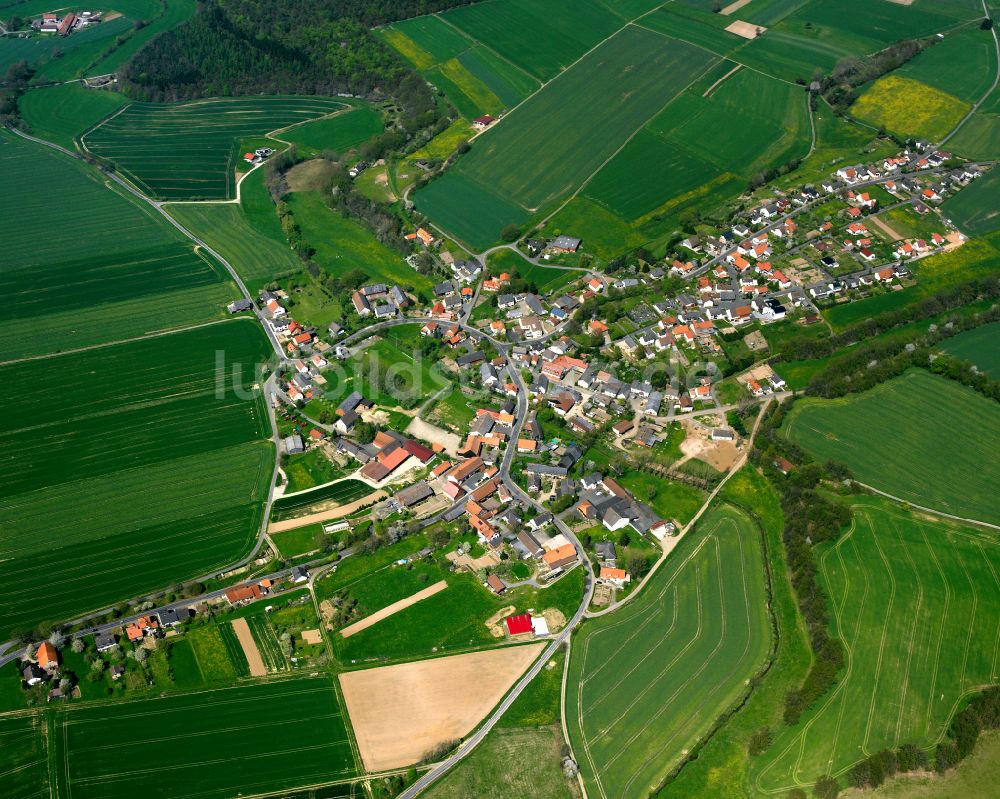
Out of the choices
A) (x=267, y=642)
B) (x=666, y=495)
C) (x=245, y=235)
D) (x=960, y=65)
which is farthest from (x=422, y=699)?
(x=960, y=65)

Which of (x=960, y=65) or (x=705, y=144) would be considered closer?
(x=705, y=144)

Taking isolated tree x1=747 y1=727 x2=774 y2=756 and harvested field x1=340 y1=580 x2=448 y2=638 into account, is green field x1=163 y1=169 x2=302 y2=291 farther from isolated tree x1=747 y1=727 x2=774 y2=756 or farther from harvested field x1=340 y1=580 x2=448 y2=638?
isolated tree x1=747 y1=727 x2=774 y2=756

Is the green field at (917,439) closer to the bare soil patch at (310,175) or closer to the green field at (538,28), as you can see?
the bare soil patch at (310,175)

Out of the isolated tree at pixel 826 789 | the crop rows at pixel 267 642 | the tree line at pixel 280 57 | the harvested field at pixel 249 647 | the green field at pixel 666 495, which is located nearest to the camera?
the isolated tree at pixel 826 789

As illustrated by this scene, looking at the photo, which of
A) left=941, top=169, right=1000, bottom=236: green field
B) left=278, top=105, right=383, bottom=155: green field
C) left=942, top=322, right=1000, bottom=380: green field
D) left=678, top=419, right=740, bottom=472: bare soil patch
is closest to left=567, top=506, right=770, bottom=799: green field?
left=678, top=419, right=740, bottom=472: bare soil patch

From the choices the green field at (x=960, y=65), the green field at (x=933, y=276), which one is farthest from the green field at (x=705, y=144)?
the green field at (x=933, y=276)

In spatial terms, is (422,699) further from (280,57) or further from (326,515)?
(280,57)
